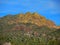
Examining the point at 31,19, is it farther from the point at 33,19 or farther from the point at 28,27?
the point at 28,27

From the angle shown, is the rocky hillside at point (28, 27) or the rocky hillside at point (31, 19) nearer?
the rocky hillside at point (28, 27)

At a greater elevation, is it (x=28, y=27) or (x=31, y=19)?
(x=31, y=19)

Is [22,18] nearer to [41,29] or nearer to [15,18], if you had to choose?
[15,18]

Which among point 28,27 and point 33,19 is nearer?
point 28,27

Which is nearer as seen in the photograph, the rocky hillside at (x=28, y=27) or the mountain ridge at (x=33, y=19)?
the rocky hillside at (x=28, y=27)

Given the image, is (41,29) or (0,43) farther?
(41,29)

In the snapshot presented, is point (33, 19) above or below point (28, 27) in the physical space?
above

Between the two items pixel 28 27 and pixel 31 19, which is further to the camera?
pixel 31 19

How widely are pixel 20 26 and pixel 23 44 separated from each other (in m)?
19.1

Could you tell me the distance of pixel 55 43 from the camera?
3011 cm

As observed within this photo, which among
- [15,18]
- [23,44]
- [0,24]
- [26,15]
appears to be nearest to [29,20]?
[26,15]

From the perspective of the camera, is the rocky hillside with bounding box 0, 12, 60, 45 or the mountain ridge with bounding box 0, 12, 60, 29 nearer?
the rocky hillside with bounding box 0, 12, 60, 45

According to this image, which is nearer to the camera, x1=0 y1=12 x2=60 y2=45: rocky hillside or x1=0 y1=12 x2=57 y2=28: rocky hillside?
x1=0 y1=12 x2=60 y2=45: rocky hillside

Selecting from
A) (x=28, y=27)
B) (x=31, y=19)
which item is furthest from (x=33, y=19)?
(x=28, y=27)
